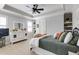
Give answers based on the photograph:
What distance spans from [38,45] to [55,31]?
607mm

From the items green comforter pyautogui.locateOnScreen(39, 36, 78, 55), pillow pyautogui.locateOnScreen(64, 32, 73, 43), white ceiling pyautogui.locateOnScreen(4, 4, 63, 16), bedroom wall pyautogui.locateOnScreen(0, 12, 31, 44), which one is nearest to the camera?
green comforter pyautogui.locateOnScreen(39, 36, 78, 55)

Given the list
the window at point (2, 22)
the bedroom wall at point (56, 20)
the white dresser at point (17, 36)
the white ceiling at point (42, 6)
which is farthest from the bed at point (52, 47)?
the window at point (2, 22)

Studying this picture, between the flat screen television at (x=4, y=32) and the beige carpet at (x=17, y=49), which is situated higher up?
the flat screen television at (x=4, y=32)

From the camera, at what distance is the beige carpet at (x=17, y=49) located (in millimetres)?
2127

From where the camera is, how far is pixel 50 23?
2316 mm

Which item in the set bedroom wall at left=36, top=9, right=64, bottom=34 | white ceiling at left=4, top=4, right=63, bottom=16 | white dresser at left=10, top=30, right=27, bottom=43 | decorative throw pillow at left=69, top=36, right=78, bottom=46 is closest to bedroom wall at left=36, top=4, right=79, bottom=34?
bedroom wall at left=36, top=9, right=64, bottom=34

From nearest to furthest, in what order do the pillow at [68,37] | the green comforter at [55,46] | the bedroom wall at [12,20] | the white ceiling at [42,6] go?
1. the green comforter at [55,46]
2. the pillow at [68,37]
3. the white ceiling at [42,6]
4. the bedroom wall at [12,20]

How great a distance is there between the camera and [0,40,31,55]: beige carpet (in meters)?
2.13

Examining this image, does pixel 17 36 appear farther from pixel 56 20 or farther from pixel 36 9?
pixel 56 20

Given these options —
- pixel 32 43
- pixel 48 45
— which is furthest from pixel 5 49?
pixel 48 45

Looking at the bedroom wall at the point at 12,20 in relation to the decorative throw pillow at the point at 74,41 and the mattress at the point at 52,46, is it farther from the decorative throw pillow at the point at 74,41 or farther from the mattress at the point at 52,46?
the decorative throw pillow at the point at 74,41

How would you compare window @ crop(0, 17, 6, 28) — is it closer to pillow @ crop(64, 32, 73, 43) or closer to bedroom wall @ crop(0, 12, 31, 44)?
bedroom wall @ crop(0, 12, 31, 44)

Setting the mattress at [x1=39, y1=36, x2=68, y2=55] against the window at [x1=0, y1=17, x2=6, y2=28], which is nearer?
the mattress at [x1=39, y1=36, x2=68, y2=55]
